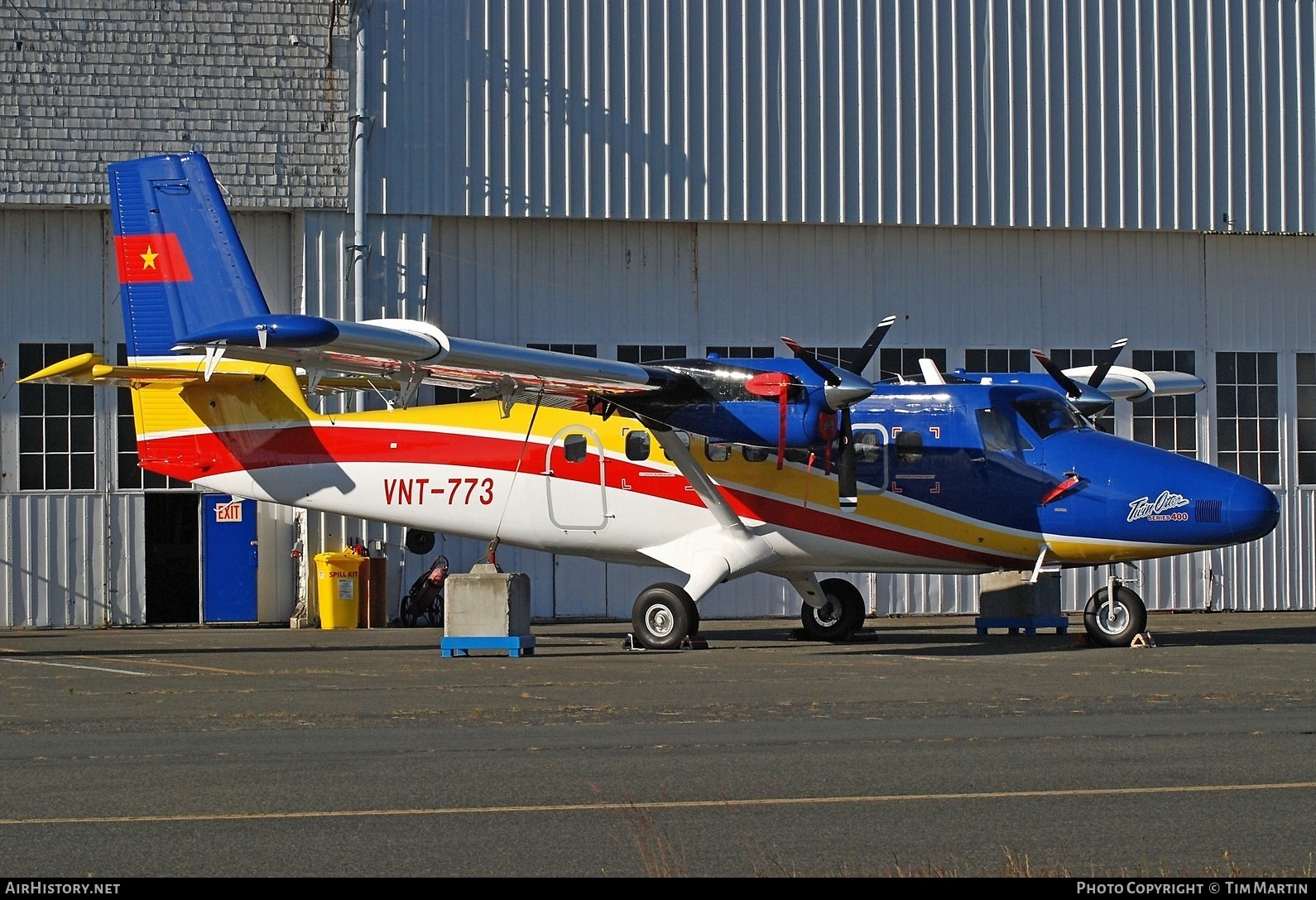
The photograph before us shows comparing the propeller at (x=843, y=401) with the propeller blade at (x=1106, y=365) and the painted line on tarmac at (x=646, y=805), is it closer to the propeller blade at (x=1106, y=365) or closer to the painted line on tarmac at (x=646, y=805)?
the propeller blade at (x=1106, y=365)

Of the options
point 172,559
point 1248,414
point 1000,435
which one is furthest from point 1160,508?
point 172,559

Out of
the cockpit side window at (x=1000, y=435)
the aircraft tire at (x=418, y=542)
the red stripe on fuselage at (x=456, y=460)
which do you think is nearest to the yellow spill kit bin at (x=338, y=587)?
the aircraft tire at (x=418, y=542)

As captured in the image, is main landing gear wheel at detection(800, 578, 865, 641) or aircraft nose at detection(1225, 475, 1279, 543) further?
main landing gear wheel at detection(800, 578, 865, 641)

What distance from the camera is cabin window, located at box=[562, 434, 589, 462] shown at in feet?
63.4

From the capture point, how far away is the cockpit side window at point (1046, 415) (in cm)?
1800

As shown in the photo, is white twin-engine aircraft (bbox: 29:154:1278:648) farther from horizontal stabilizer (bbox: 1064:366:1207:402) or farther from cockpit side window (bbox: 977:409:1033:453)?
horizontal stabilizer (bbox: 1064:366:1207:402)

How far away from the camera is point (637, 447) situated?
19.1 meters

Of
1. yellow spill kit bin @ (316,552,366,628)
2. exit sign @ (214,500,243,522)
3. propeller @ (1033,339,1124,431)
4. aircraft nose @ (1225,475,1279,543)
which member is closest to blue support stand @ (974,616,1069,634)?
propeller @ (1033,339,1124,431)

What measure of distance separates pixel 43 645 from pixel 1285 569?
22.2 metres

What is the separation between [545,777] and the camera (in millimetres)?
8203

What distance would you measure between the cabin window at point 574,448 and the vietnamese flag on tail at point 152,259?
5.55m

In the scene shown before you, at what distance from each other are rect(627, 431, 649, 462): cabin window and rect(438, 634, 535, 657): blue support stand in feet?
9.44

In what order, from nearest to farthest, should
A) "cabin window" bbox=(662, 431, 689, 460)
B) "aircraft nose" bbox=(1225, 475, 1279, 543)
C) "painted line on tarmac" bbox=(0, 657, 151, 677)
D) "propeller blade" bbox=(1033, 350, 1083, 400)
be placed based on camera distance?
1. "painted line on tarmac" bbox=(0, 657, 151, 677)
2. "aircraft nose" bbox=(1225, 475, 1279, 543)
3. "cabin window" bbox=(662, 431, 689, 460)
4. "propeller blade" bbox=(1033, 350, 1083, 400)
